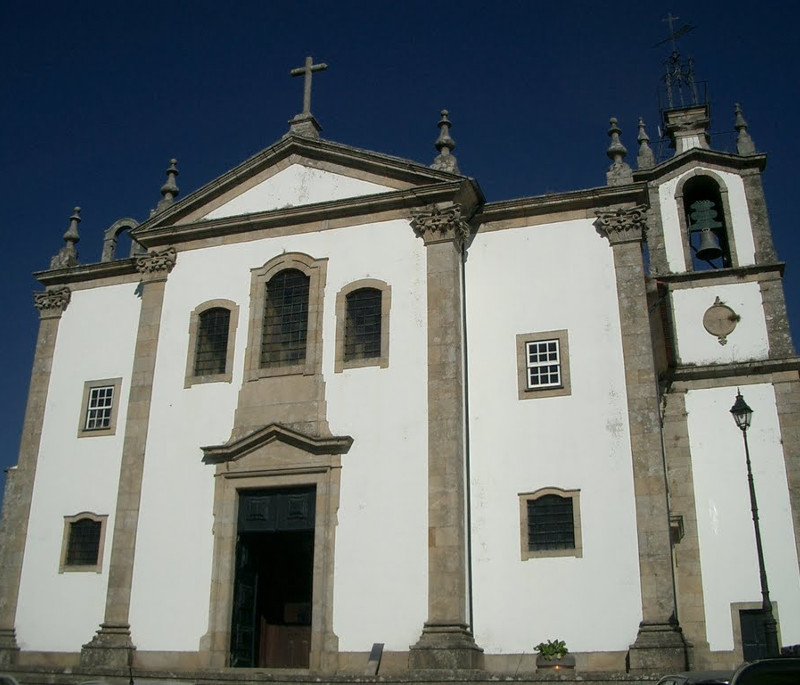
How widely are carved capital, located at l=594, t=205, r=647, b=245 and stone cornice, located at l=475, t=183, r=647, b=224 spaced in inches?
11.0

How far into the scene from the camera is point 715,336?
22.3m

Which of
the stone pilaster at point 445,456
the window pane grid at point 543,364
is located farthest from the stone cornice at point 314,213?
the window pane grid at point 543,364

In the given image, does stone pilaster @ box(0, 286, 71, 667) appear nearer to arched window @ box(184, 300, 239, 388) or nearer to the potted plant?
arched window @ box(184, 300, 239, 388)

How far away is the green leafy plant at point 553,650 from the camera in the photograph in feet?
52.9

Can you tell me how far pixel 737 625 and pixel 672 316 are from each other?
7.39 metres

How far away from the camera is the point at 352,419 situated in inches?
733

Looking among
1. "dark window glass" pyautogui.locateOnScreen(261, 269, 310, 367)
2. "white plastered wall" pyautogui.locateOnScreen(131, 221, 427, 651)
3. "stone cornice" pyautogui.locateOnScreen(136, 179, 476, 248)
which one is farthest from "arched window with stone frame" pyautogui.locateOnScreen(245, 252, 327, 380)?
"stone cornice" pyautogui.locateOnScreen(136, 179, 476, 248)

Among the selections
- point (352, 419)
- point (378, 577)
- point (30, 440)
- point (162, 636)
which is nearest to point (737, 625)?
point (378, 577)

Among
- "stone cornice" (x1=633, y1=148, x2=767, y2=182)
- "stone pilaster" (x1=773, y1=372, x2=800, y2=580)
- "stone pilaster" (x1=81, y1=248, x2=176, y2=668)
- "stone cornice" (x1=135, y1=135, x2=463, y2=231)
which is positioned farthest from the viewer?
"stone cornice" (x1=633, y1=148, x2=767, y2=182)

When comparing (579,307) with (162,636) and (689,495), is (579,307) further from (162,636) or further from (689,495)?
(162,636)

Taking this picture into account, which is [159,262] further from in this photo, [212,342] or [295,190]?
[295,190]

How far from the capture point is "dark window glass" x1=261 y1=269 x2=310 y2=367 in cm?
1984

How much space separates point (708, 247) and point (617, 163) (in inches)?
192

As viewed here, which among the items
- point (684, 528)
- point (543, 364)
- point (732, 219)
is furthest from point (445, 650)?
point (732, 219)
